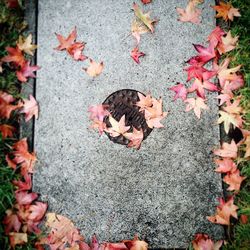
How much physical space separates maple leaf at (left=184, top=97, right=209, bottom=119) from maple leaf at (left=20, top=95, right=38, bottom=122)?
4.09ft

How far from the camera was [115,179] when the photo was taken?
254 cm

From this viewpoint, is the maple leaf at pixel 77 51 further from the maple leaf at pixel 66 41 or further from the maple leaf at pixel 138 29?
the maple leaf at pixel 138 29

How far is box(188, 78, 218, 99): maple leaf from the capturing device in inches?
105

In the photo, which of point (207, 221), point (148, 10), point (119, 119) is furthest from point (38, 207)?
point (148, 10)

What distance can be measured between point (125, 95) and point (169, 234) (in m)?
1.15

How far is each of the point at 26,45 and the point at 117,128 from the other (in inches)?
42.1

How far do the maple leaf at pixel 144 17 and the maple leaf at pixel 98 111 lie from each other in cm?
80

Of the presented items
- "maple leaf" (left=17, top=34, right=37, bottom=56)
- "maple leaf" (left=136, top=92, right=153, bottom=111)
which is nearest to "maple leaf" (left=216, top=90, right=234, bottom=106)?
"maple leaf" (left=136, top=92, right=153, bottom=111)

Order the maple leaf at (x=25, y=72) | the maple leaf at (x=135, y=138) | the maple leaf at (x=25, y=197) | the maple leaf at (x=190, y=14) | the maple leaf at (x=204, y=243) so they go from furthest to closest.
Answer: the maple leaf at (x=190, y=14) < the maple leaf at (x=25, y=72) < the maple leaf at (x=135, y=138) < the maple leaf at (x=25, y=197) < the maple leaf at (x=204, y=243)

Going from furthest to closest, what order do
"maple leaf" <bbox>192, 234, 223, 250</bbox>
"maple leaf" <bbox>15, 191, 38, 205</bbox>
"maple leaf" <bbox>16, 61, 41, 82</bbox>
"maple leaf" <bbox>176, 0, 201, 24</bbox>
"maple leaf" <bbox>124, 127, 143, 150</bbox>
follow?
"maple leaf" <bbox>176, 0, 201, 24</bbox>
"maple leaf" <bbox>16, 61, 41, 82</bbox>
"maple leaf" <bbox>124, 127, 143, 150</bbox>
"maple leaf" <bbox>15, 191, 38, 205</bbox>
"maple leaf" <bbox>192, 234, 223, 250</bbox>

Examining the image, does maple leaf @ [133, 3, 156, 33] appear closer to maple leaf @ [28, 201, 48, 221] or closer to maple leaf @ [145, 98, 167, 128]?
maple leaf @ [145, 98, 167, 128]

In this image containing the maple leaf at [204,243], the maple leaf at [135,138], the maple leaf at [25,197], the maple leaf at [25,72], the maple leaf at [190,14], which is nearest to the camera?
the maple leaf at [204,243]

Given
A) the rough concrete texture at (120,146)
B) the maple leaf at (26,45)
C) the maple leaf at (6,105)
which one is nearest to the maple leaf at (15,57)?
the maple leaf at (26,45)

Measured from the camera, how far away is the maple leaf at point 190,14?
282 centimetres
